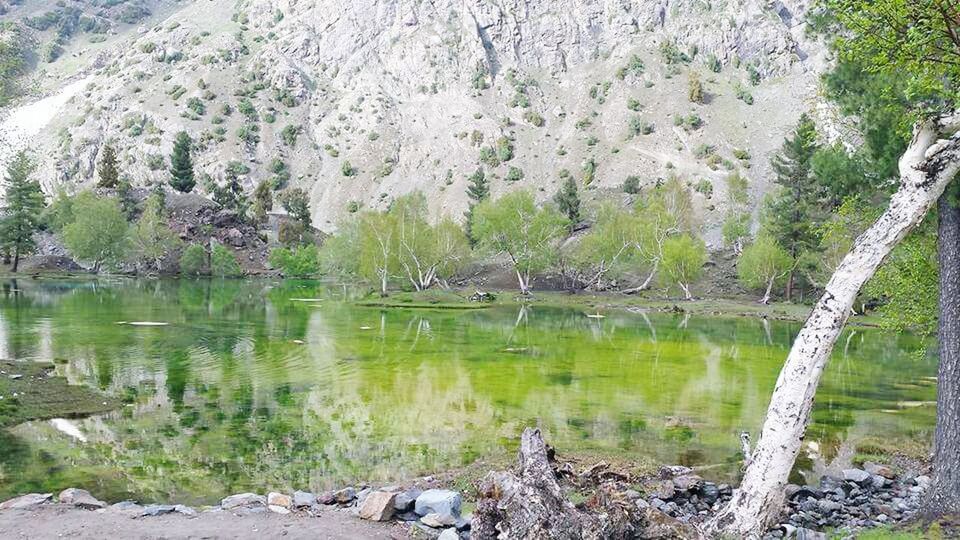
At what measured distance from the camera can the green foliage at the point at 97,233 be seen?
326ft

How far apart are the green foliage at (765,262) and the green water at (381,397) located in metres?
23.4

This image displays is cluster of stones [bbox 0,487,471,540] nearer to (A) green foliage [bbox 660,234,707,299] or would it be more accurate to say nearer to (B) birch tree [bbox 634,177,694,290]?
(A) green foliage [bbox 660,234,707,299]

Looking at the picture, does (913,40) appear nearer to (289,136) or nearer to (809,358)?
(809,358)

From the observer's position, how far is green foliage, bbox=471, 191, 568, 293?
274 feet

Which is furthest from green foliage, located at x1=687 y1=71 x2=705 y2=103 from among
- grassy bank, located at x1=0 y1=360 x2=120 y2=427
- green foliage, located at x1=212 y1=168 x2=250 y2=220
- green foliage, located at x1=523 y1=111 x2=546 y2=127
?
grassy bank, located at x1=0 y1=360 x2=120 y2=427

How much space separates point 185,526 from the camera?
10.2 meters

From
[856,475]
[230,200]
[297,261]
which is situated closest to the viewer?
[856,475]

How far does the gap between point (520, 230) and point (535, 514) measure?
75.6 m

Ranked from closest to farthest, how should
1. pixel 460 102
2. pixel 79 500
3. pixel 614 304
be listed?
pixel 79 500 → pixel 614 304 → pixel 460 102

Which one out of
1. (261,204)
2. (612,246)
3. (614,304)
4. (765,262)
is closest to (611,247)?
(612,246)

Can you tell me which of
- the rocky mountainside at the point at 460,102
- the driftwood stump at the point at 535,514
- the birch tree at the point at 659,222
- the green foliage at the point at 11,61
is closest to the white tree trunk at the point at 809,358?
the driftwood stump at the point at 535,514

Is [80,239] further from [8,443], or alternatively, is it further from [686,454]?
[686,454]

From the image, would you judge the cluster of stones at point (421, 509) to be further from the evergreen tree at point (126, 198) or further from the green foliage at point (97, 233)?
the evergreen tree at point (126, 198)

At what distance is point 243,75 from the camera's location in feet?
621
